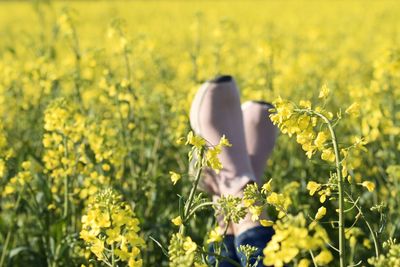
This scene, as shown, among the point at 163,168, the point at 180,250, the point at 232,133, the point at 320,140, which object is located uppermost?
the point at 320,140

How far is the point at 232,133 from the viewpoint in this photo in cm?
241

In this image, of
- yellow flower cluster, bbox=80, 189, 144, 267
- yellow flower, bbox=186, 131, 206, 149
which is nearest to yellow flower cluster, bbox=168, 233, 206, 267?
yellow flower cluster, bbox=80, 189, 144, 267

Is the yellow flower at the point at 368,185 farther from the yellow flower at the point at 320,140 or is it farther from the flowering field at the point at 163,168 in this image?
the yellow flower at the point at 320,140

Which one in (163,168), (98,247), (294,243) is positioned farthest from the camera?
(163,168)

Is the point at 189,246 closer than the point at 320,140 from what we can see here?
Yes

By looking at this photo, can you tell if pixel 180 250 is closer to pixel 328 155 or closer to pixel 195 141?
pixel 195 141

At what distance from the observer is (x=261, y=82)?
124 inches

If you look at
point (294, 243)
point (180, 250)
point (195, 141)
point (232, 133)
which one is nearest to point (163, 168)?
point (232, 133)

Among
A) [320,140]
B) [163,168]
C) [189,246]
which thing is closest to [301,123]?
[320,140]

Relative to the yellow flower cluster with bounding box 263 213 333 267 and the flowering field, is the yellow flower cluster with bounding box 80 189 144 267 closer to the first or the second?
the flowering field

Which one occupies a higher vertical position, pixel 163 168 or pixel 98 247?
pixel 98 247

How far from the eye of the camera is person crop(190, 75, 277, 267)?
2250mm

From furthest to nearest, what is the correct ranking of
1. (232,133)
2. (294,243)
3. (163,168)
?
(163,168), (232,133), (294,243)

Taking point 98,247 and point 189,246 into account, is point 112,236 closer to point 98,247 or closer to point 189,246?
point 98,247
